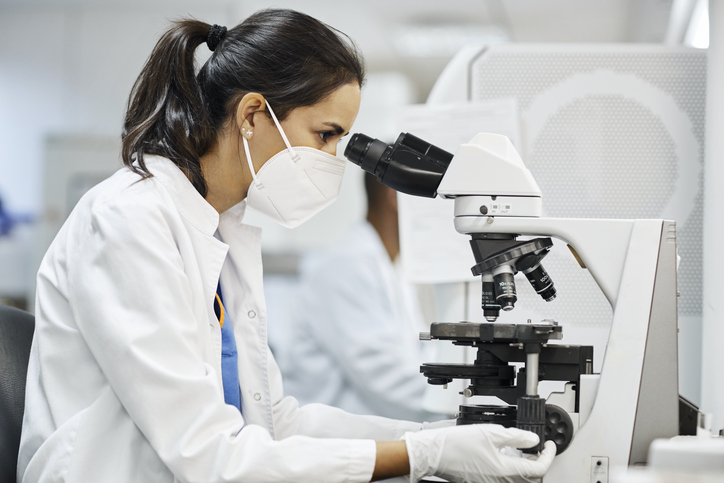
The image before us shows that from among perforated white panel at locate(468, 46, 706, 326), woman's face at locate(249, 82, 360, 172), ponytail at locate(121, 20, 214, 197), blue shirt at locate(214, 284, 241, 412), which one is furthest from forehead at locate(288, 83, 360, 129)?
perforated white panel at locate(468, 46, 706, 326)

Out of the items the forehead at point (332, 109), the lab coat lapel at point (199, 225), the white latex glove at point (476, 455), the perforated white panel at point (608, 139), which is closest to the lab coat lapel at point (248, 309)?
the lab coat lapel at point (199, 225)

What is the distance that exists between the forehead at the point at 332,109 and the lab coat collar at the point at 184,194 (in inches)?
7.9

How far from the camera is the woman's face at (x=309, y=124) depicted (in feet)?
3.64

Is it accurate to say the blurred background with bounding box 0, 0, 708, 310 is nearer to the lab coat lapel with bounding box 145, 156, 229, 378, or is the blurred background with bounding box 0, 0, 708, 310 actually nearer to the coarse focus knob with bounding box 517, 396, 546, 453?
the lab coat lapel with bounding box 145, 156, 229, 378

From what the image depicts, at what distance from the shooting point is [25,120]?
11.3 feet

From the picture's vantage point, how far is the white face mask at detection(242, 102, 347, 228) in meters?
1.13

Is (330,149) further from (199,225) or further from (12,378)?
(12,378)

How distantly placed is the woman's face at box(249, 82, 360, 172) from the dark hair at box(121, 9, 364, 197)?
0.01 meters

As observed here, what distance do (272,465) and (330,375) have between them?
4.71ft

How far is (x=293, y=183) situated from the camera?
115 centimetres

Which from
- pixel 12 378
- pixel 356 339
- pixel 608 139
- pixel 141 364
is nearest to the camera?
pixel 141 364

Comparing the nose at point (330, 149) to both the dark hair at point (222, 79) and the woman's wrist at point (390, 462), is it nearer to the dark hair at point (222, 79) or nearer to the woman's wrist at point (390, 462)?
the dark hair at point (222, 79)

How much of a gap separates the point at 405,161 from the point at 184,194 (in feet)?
1.14

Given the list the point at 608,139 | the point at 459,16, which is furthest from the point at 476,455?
the point at 459,16
